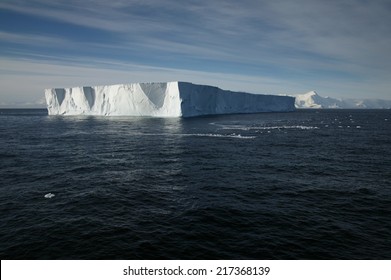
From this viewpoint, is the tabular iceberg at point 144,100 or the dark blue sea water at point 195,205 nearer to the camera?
the dark blue sea water at point 195,205

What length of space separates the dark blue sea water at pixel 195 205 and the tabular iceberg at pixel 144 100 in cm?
5131

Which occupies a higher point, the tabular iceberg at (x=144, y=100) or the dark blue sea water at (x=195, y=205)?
the tabular iceberg at (x=144, y=100)

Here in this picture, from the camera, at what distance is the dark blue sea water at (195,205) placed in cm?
1282

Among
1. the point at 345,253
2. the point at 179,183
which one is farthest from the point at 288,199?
the point at 179,183

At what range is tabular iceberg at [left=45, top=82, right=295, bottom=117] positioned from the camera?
83.4 meters

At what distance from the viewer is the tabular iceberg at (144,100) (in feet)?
274

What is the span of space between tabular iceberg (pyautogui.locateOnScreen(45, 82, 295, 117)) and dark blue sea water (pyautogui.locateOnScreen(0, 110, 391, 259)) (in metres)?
51.3

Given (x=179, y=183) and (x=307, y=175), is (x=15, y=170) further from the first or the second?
(x=307, y=175)

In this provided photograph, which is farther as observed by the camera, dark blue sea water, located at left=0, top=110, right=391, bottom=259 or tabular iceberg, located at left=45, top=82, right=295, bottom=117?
tabular iceberg, located at left=45, top=82, right=295, bottom=117

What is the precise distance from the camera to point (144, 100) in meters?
86.6

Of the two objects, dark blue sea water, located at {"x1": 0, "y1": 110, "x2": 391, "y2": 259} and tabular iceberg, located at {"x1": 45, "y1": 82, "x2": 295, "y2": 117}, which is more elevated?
tabular iceberg, located at {"x1": 45, "y1": 82, "x2": 295, "y2": 117}

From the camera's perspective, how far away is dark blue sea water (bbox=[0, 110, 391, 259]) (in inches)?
505

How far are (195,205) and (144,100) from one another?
72395 mm
